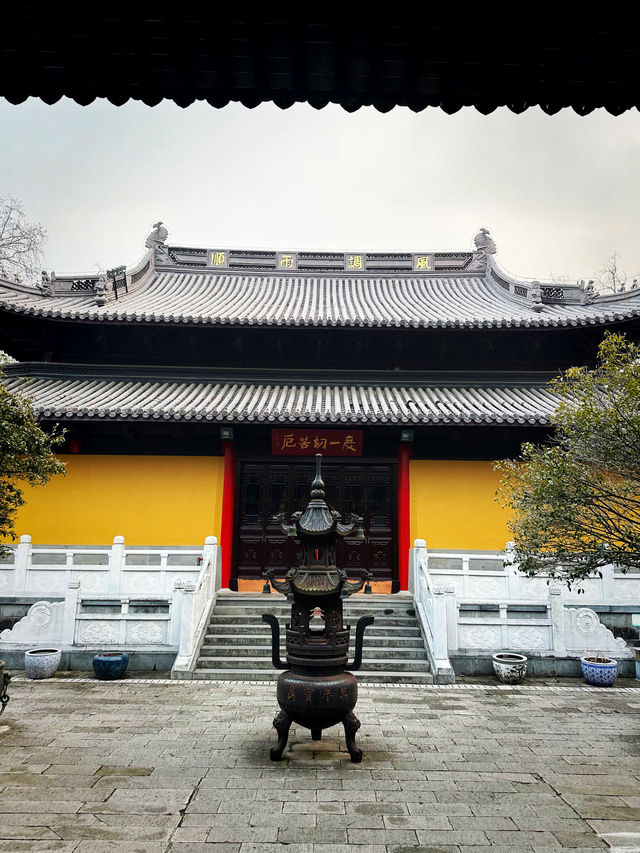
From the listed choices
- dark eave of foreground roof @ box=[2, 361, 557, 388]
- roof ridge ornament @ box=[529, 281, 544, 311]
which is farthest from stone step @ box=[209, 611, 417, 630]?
roof ridge ornament @ box=[529, 281, 544, 311]

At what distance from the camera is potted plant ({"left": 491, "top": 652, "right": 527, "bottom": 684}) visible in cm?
815

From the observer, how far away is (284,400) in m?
11.8

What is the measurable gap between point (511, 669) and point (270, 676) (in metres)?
3.49

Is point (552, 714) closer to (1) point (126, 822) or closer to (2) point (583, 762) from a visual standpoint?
(2) point (583, 762)

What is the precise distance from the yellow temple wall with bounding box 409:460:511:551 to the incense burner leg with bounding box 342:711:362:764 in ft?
20.9

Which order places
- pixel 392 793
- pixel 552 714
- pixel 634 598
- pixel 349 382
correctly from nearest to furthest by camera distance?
pixel 392 793
pixel 552 714
pixel 634 598
pixel 349 382

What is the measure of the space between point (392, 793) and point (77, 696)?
4674 millimetres

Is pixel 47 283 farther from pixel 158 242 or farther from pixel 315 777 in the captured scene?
pixel 315 777

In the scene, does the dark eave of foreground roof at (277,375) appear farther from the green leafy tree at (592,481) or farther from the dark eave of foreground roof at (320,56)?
the dark eave of foreground roof at (320,56)

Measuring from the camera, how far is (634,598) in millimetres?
9422

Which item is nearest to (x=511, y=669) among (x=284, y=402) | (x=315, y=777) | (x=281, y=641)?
(x=281, y=641)

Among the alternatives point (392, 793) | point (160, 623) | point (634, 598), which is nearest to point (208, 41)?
point (392, 793)

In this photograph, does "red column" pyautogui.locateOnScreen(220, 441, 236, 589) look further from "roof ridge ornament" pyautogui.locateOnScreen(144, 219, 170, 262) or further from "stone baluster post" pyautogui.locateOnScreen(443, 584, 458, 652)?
"roof ridge ornament" pyautogui.locateOnScreen(144, 219, 170, 262)

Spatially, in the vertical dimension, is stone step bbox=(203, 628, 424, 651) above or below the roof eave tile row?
below
